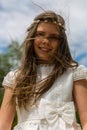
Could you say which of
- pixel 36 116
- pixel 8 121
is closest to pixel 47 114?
pixel 36 116

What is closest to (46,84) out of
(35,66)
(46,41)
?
(35,66)

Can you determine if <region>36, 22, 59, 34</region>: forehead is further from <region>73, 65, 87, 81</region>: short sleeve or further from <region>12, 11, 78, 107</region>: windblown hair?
<region>73, 65, 87, 81</region>: short sleeve

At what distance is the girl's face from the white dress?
19cm

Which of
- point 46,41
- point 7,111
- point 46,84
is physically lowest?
point 7,111

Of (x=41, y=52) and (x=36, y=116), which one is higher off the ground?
(x=41, y=52)

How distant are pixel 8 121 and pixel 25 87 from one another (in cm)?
29

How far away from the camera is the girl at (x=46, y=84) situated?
2.51 metres

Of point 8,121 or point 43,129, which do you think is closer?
point 43,129

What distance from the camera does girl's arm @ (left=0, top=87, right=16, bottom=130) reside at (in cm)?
264

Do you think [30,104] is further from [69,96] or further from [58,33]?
[58,33]

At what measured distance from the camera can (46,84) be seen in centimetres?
255

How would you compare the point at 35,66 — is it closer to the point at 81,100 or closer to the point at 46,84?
the point at 46,84

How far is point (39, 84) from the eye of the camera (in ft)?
8.43

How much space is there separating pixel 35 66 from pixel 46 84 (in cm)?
17
